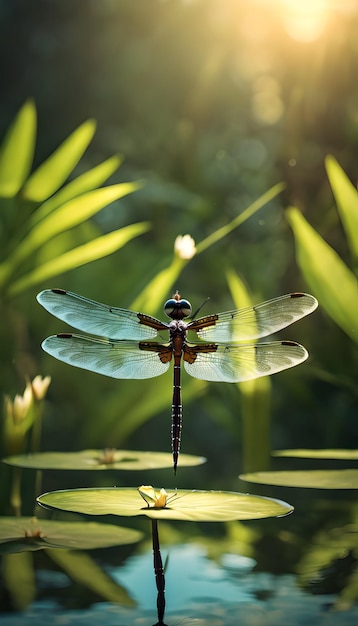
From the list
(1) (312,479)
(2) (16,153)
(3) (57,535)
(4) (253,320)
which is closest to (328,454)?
(1) (312,479)

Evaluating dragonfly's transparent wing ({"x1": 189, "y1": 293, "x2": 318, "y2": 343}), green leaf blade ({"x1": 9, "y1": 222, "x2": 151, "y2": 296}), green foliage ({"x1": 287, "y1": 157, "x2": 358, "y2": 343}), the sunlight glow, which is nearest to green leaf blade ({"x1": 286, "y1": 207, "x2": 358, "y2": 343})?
green foliage ({"x1": 287, "y1": 157, "x2": 358, "y2": 343})

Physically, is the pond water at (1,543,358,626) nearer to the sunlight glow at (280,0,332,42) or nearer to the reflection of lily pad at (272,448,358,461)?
the reflection of lily pad at (272,448,358,461)

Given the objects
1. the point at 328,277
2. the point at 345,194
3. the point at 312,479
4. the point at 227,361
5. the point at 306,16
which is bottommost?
the point at 312,479

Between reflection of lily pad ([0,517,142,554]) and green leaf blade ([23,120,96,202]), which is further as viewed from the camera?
green leaf blade ([23,120,96,202])

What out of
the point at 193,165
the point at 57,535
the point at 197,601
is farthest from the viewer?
the point at 193,165

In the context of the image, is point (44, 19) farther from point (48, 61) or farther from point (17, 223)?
point (17, 223)

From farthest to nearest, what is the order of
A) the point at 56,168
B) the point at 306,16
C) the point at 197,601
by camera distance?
the point at 306,16
the point at 56,168
the point at 197,601

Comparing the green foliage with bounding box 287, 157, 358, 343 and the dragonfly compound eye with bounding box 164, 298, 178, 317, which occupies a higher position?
the green foliage with bounding box 287, 157, 358, 343

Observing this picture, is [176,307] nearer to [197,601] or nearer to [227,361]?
[227,361]
